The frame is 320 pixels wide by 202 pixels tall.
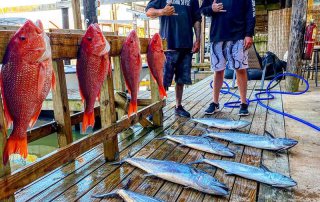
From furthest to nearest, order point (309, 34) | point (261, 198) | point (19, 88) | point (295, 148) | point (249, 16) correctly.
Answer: point (309, 34) → point (249, 16) → point (295, 148) → point (261, 198) → point (19, 88)

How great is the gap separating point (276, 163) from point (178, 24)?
225 cm

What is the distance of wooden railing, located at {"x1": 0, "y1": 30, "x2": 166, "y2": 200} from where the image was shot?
168cm

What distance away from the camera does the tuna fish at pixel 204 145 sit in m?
2.78

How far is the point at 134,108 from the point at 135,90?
0.17 metres

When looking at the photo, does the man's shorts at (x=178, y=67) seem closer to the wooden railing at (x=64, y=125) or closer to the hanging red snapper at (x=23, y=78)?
the wooden railing at (x=64, y=125)

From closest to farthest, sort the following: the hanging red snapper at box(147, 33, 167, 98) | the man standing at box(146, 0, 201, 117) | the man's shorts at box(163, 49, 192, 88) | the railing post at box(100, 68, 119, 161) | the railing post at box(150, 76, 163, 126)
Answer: the railing post at box(100, 68, 119, 161) → the hanging red snapper at box(147, 33, 167, 98) → the railing post at box(150, 76, 163, 126) → the man standing at box(146, 0, 201, 117) → the man's shorts at box(163, 49, 192, 88)

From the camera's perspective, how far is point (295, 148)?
3027mm

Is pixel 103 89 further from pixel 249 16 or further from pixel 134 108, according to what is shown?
pixel 249 16

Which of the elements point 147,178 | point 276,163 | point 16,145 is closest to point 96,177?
point 147,178

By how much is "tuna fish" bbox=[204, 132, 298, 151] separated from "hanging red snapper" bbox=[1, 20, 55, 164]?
211cm

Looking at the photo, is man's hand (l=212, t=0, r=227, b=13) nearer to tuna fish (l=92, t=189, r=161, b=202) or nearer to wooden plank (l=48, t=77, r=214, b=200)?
wooden plank (l=48, t=77, r=214, b=200)

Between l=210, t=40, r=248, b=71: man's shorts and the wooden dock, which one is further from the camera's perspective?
l=210, t=40, r=248, b=71: man's shorts

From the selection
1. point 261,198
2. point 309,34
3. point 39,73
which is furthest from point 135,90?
point 309,34

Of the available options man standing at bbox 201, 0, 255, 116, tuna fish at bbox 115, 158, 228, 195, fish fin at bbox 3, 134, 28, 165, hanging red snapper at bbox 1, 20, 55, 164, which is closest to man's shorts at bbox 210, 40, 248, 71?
man standing at bbox 201, 0, 255, 116
